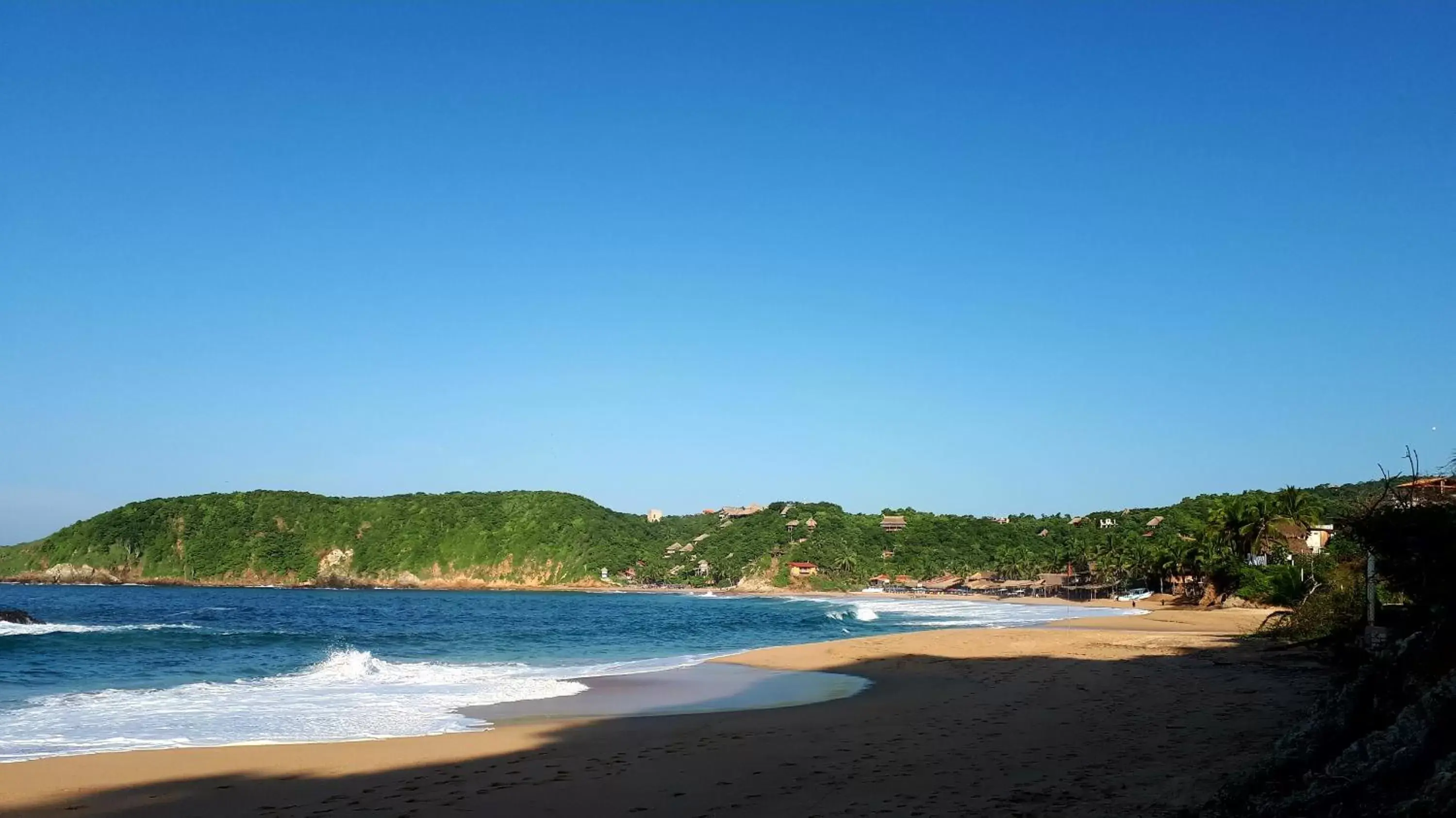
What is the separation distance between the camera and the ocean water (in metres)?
15.6

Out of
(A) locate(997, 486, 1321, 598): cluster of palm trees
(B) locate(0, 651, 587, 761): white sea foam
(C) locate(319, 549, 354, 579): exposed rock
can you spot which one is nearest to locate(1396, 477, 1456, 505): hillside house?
(B) locate(0, 651, 587, 761): white sea foam

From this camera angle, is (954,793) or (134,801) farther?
(134,801)

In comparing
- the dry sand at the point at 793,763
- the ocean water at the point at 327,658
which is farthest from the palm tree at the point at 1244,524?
the dry sand at the point at 793,763

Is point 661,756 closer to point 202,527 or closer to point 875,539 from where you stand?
point 875,539

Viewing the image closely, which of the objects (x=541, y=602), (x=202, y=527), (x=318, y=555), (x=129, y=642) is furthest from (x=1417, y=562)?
(x=202, y=527)

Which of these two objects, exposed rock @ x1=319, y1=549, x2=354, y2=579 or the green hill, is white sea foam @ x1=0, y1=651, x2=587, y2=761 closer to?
the green hill

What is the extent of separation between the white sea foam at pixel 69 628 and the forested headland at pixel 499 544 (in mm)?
98342

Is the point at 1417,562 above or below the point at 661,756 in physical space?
above

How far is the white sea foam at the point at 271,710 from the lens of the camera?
14.1 m

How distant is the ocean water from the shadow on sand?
2878 millimetres

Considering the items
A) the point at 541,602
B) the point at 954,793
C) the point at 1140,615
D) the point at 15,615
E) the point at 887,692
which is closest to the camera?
the point at 954,793

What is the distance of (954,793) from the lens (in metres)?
8.62

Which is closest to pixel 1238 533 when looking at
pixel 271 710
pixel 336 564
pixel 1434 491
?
pixel 1434 491

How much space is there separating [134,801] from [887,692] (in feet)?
41.2
